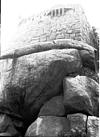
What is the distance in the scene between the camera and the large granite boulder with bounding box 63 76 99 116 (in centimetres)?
487

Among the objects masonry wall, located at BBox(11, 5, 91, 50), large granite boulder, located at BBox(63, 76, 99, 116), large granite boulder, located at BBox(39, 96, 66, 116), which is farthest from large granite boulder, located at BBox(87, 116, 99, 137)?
masonry wall, located at BBox(11, 5, 91, 50)

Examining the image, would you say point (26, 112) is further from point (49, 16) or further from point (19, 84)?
point (49, 16)

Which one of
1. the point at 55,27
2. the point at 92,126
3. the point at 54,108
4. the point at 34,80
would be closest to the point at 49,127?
the point at 54,108

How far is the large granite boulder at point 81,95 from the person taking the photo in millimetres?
4867

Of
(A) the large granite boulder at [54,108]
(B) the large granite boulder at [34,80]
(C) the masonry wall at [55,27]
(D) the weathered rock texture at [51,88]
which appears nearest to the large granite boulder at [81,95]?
(D) the weathered rock texture at [51,88]

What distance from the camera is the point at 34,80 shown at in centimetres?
539

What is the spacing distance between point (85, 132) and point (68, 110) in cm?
66

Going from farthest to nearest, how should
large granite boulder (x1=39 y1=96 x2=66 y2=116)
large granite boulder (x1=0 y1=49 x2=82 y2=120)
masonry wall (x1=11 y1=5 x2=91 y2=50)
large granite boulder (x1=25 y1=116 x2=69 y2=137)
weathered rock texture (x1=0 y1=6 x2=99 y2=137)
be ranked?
masonry wall (x1=11 y1=5 x2=91 y2=50) < large granite boulder (x1=0 y1=49 x2=82 y2=120) < large granite boulder (x1=39 y1=96 x2=66 y2=116) < weathered rock texture (x1=0 y1=6 x2=99 y2=137) < large granite boulder (x1=25 y1=116 x2=69 y2=137)

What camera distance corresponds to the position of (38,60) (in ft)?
18.1

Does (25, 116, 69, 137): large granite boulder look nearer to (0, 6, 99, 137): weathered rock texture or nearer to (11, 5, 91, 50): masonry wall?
(0, 6, 99, 137): weathered rock texture

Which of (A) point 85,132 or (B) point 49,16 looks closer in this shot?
(A) point 85,132

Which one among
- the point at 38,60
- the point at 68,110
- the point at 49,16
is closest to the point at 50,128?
the point at 68,110

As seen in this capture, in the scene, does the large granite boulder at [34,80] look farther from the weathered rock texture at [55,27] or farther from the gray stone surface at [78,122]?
the weathered rock texture at [55,27]

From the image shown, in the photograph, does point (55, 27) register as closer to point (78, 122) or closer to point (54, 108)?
point (54, 108)
